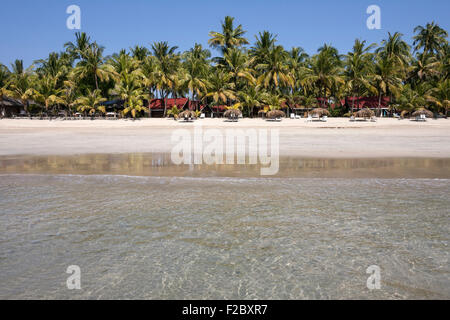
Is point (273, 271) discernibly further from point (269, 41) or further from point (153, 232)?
point (269, 41)

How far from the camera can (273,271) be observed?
146 inches

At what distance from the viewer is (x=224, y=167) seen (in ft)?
34.1

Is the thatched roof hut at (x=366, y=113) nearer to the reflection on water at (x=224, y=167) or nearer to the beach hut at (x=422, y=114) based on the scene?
the beach hut at (x=422, y=114)

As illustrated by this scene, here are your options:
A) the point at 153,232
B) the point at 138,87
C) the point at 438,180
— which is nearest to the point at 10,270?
the point at 153,232

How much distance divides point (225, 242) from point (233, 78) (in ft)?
127

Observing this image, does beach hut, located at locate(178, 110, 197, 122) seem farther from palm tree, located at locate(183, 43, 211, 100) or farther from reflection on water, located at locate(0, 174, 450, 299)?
reflection on water, located at locate(0, 174, 450, 299)

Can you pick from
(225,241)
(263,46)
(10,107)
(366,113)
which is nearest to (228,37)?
(263,46)

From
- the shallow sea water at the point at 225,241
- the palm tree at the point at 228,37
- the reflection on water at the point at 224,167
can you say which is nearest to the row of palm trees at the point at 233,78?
the palm tree at the point at 228,37

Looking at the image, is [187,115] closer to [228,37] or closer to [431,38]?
[228,37]

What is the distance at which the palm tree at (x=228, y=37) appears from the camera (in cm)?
4369

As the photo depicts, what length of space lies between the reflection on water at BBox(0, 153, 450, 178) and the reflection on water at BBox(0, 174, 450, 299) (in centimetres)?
192

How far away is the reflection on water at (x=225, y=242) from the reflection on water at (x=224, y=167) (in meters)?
1.92
